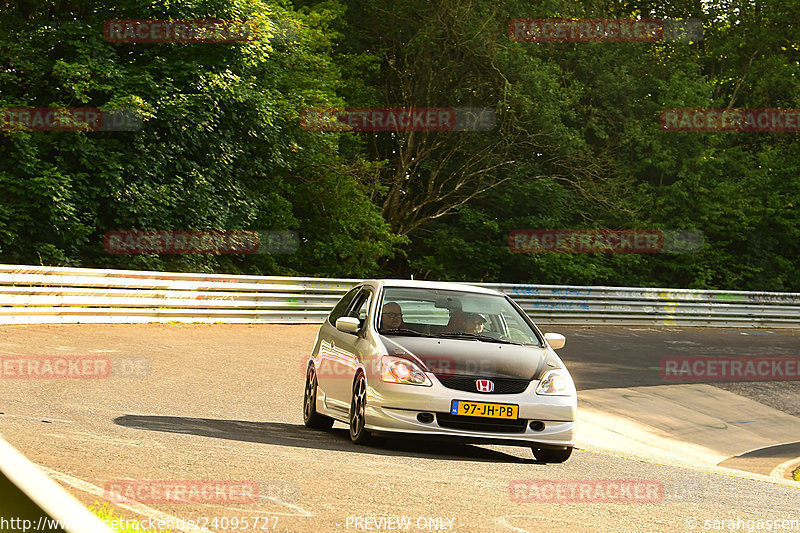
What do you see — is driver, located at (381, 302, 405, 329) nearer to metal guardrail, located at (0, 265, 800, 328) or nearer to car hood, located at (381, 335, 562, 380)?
car hood, located at (381, 335, 562, 380)

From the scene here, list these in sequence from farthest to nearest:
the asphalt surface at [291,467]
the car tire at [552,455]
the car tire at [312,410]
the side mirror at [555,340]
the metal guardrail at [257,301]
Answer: the metal guardrail at [257,301] < the car tire at [312,410] < the side mirror at [555,340] < the car tire at [552,455] < the asphalt surface at [291,467]

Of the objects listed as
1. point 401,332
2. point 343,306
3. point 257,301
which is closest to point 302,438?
point 401,332

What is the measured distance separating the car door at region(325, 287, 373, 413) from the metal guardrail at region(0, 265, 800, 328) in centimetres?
1045

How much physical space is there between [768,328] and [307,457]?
3028 cm

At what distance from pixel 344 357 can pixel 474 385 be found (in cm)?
149

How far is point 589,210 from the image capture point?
139 ft

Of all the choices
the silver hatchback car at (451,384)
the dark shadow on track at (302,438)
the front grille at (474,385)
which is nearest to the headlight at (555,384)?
the silver hatchback car at (451,384)

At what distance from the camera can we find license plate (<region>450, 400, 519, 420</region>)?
9.29 meters

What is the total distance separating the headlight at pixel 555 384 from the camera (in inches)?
377

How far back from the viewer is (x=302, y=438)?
400 inches

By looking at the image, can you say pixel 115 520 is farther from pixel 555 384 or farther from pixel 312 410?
pixel 312 410

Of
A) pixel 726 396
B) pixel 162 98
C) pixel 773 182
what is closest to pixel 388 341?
pixel 726 396

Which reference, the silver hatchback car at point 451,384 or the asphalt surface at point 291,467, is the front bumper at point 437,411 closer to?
the silver hatchback car at point 451,384

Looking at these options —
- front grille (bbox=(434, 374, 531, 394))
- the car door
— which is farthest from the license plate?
the car door
